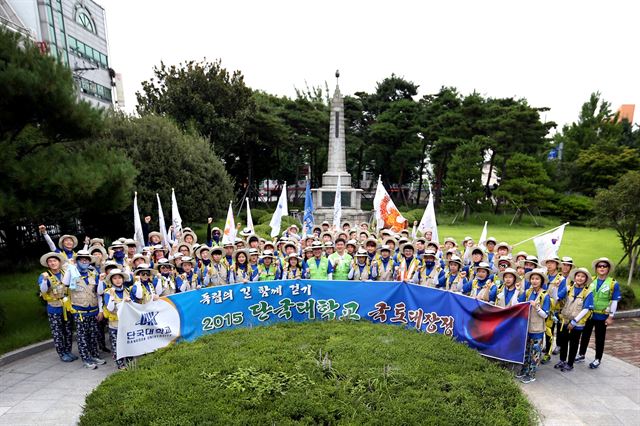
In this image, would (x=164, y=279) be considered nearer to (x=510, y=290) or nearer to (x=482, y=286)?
(x=482, y=286)

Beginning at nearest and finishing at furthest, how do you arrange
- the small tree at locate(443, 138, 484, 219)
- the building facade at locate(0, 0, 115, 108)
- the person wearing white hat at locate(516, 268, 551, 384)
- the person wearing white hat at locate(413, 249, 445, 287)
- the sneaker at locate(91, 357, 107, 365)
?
the person wearing white hat at locate(516, 268, 551, 384) < the sneaker at locate(91, 357, 107, 365) < the person wearing white hat at locate(413, 249, 445, 287) < the building facade at locate(0, 0, 115, 108) < the small tree at locate(443, 138, 484, 219)

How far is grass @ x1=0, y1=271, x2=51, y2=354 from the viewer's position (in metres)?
7.45

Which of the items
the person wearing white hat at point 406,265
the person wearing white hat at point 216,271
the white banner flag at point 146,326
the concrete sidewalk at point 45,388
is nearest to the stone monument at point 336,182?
the person wearing white hat at point 406,265

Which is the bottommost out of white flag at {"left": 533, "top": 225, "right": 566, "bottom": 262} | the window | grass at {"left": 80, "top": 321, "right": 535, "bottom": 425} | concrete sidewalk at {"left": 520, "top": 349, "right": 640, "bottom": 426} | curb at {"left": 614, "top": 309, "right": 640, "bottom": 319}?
curb at {"left": 614, "top": 309, "right": 640, "bottom": 319}

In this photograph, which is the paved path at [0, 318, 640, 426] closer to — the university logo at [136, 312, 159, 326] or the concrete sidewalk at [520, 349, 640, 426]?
the concrete sidewalk at [520, 349, 640, 426]

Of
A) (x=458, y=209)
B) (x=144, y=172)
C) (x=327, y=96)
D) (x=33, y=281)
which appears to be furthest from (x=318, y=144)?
(x=33, y=281)

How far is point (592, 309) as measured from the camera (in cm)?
645

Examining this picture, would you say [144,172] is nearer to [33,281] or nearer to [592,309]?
[33,281]

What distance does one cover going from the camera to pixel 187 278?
7.52 meters

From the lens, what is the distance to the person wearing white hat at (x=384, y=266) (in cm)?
816

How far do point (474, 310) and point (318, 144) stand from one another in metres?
30.4

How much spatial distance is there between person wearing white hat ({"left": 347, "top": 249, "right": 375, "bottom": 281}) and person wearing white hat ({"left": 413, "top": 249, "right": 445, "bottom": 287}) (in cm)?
97

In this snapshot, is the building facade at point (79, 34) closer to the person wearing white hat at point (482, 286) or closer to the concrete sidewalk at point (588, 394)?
the person wearing white hat at point (482, 286)

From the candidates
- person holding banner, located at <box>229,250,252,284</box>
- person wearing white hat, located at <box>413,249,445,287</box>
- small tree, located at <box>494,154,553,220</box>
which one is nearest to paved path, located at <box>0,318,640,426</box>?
person wearing white hat, located at <box>413,249,445,287</box>
